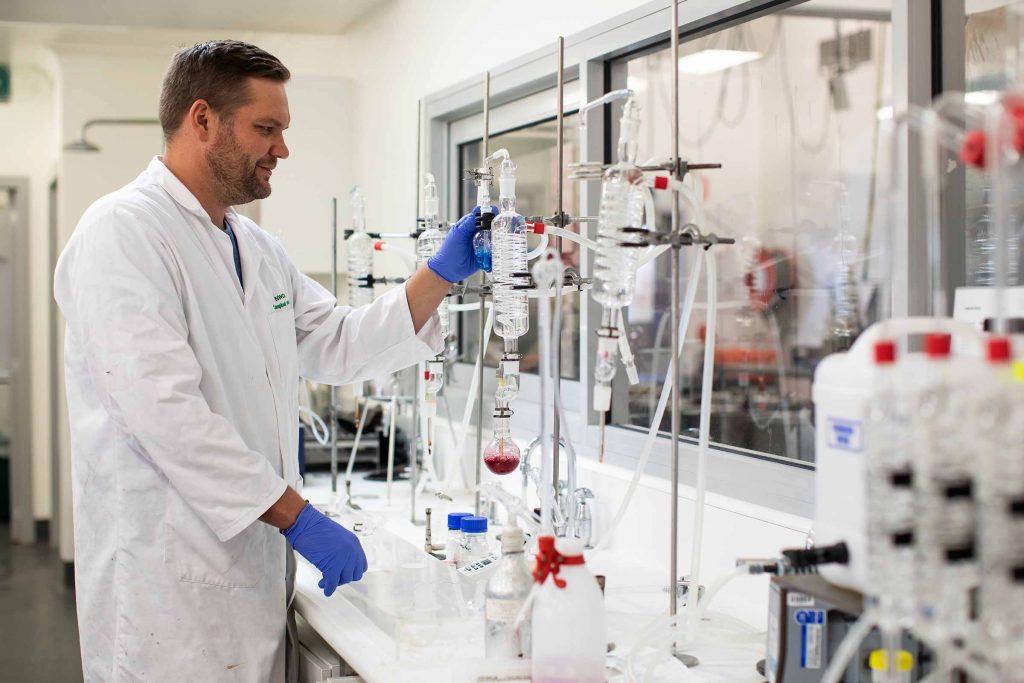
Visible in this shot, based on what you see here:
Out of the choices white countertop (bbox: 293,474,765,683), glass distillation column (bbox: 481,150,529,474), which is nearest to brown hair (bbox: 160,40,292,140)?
glass distillation column (bbox: 481,150,529,474)

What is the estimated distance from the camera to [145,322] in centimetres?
164

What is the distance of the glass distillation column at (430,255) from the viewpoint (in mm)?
2107

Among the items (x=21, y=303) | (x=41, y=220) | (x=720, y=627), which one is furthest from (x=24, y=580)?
(x=720, y=627)

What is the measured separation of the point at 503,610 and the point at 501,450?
0.50m

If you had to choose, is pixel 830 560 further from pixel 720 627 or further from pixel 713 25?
pixel 713 25

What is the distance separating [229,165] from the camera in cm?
188

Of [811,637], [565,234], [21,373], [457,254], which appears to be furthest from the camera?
[21,373]

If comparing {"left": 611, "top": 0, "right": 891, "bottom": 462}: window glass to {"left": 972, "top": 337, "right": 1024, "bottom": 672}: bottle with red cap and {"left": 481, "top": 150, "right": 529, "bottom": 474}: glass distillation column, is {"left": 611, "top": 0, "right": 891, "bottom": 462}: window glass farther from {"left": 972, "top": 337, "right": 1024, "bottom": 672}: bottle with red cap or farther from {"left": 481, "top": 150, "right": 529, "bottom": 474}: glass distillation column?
{"left": 972, "top": 337, "right": 1024, "bottom": 672}: bottle with red cap

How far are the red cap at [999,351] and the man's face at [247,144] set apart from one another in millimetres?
1433

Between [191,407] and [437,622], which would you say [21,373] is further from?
[437,622]

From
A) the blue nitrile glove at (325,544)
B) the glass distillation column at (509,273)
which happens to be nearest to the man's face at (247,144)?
the glass distillation column at (509,273)

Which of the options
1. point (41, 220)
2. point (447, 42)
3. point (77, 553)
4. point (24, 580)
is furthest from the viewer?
point (41, 220)

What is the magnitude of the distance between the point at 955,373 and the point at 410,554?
139 centimetres

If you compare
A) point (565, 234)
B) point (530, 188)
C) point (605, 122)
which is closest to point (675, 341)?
point (565, 234)
